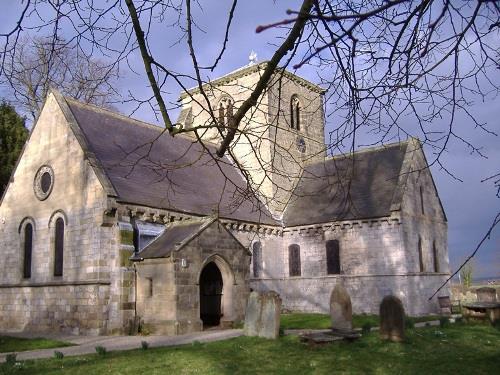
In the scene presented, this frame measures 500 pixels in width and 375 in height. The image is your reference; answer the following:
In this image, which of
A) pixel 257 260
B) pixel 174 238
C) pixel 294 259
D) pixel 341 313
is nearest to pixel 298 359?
pixel 341 313

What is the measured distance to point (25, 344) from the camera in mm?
Result: 15438

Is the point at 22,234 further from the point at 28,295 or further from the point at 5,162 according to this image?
the point at 5,162

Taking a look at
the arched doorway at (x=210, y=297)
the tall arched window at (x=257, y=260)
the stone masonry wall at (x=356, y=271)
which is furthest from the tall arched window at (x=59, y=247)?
the tall arched window at (x=257, y=260)

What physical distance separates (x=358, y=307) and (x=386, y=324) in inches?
500

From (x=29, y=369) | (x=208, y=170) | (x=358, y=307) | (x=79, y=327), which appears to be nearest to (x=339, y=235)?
(x=358, y=307)

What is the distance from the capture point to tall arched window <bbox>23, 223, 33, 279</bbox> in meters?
22.6

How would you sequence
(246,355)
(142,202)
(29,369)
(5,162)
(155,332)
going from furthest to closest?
1. (5,162)
2. (142,202)
3. (155,332)
4. (246,355)
5. (29,369)

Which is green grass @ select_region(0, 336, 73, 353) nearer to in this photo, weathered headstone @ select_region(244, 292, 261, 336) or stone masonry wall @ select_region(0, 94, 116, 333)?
stone masonry wall @ select_region(0, 94, 116, 333)

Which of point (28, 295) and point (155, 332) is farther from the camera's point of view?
point (28, 295)

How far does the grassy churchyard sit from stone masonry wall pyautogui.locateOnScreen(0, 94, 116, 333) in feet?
23.8

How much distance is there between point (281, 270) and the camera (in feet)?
96.2

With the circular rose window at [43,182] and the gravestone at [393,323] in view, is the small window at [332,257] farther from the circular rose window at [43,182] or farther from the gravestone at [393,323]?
the circular rose window at [43,182]

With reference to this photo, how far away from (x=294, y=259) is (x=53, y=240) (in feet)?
43.3

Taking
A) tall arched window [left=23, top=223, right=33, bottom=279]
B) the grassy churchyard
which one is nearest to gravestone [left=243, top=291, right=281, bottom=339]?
the grassy churchyard
